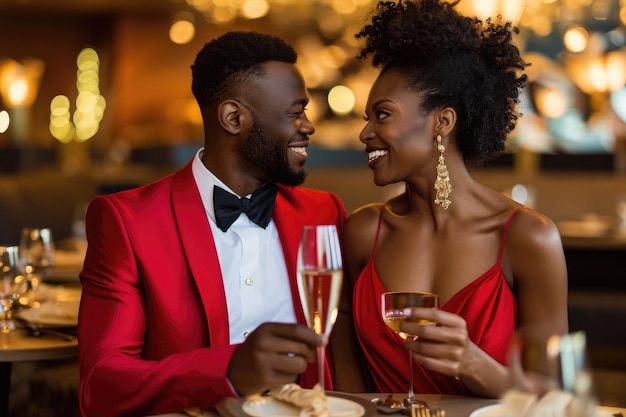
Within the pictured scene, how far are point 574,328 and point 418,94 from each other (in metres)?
3.46

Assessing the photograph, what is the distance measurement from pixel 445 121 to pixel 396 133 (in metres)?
0.17

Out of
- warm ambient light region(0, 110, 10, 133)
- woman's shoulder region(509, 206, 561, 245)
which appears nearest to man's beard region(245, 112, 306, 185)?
woman's shoulder region(509, 206, 561, 245)

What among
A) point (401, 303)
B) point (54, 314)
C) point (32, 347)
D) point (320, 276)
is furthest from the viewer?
point (54, 314)

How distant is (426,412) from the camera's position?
1.71 m

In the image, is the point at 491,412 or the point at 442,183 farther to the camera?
the point at 442,183

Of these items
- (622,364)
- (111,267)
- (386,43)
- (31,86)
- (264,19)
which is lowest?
(622,364)

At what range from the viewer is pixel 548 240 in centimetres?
218

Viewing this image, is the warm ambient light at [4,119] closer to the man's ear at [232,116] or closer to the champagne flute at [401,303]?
the man's ear at [232,116]

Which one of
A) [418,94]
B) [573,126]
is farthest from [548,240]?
[573,126]

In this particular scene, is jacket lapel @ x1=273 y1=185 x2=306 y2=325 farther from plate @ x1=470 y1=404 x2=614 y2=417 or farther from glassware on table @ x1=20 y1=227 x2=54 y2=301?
glassware on table @ x1=20 y1=227 x2=54 y2=301

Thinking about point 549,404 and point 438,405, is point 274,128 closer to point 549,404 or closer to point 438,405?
point 438,405

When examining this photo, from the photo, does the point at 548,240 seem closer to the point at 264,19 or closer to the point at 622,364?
the point at 622,364

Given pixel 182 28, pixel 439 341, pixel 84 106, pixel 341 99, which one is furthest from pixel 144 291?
pixel 84 106

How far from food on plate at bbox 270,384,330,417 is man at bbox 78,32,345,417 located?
1.0 inches
